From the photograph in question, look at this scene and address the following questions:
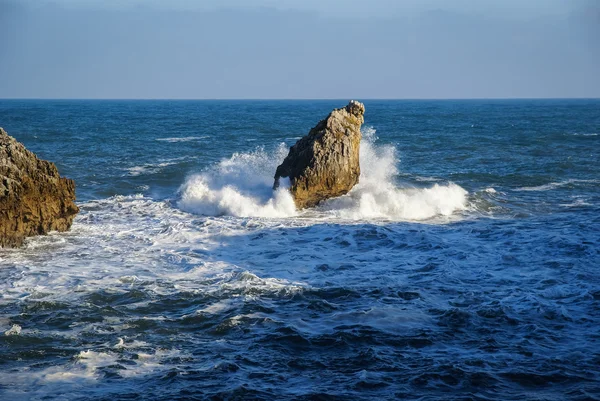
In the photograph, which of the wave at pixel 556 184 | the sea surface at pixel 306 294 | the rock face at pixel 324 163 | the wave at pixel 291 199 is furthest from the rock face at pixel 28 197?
the wave at pixel 556 184

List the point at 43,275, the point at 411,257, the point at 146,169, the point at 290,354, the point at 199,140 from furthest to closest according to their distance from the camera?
the point at 199,140 → the point at 146,169 → the point at 411,257 → the point at 43,275 → the point at 290,354

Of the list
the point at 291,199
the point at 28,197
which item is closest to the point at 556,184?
the point at 291,199

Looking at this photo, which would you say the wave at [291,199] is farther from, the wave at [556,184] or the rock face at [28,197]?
the rock face at [28,197]

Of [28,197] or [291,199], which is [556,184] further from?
[28,197]

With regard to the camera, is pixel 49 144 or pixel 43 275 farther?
pixel 49 144

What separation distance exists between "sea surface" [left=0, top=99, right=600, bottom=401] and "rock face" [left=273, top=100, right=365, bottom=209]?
448 millimetres

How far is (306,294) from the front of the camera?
40.2 feet

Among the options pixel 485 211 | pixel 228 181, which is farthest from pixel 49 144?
pixel 485 211

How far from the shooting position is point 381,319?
1088 cm

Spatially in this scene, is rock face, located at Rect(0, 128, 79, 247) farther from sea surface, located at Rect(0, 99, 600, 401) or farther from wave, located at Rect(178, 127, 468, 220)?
wave, located at Rect(178, 127, 468, 220)

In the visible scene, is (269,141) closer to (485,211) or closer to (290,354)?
(485,211)

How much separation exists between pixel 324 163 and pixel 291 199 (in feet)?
4.68

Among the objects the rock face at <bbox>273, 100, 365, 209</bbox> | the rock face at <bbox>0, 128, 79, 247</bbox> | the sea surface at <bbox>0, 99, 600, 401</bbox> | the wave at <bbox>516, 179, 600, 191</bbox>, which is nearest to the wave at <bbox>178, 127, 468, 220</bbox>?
the sea surface at <bbox>0, 99, 600, 401</bbox>

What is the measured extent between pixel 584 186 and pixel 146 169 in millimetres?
17324
